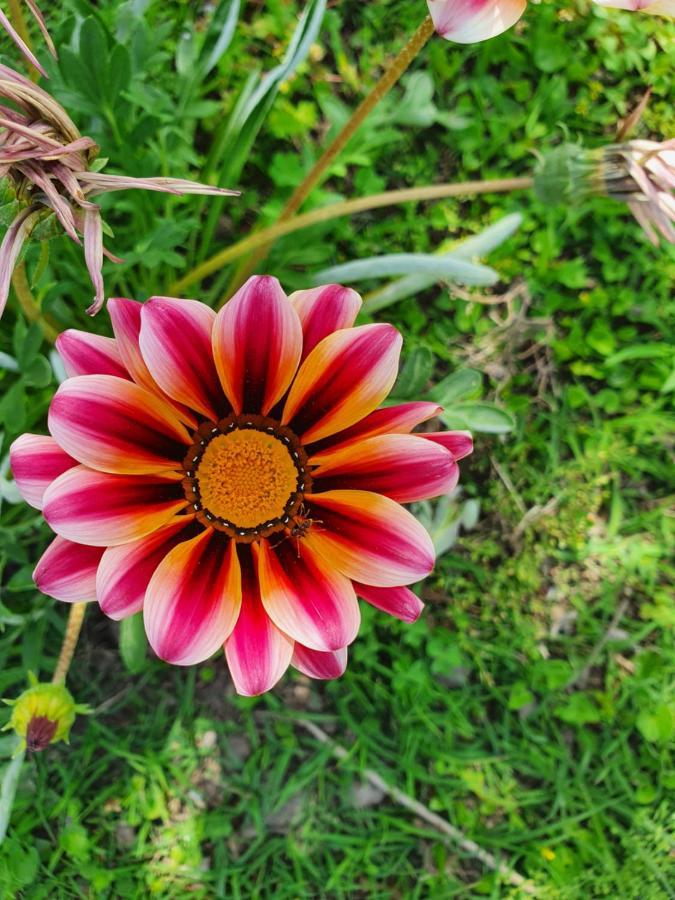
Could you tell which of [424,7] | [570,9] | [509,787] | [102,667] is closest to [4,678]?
[102,667]

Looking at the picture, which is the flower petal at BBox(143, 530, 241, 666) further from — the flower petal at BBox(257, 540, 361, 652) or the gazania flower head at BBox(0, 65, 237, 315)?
the gazania flower head at BBox(0, 65, 237, 315)

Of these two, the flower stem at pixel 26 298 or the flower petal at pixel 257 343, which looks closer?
the flower petal at pixel 257 343

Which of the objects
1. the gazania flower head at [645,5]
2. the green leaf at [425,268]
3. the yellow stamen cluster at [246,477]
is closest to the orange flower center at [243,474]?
the yellow stamen cluster at [246,477]

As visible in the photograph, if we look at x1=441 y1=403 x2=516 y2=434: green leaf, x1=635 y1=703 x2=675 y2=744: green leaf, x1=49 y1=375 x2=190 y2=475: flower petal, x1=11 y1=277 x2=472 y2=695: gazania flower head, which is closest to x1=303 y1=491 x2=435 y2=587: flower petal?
x1=11 y1=277 x2=472 y2=695: gazania flower head

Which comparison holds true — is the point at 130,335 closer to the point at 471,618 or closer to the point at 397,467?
the point at 397,467

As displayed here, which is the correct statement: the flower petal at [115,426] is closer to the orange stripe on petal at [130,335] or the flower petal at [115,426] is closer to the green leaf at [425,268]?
the orange stripe on petal at [130,335]

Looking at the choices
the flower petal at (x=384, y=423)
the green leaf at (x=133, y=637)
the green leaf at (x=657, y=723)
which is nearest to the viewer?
the flower petal at (x=384, y=423)
